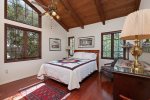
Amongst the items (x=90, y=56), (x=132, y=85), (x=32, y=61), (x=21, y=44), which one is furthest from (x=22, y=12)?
(x=132, y=85)

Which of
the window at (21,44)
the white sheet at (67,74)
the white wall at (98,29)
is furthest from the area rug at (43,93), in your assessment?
the white wall at (98,29)

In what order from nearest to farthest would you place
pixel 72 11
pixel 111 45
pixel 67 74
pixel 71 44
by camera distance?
pixel 67 74, pixel 72 11, pixel 111 45, pixel 71 44

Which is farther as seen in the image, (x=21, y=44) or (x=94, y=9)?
(x=94, y=9)

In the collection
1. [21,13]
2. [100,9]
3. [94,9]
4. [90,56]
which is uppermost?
[94,9]

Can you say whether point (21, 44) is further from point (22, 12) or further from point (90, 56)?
point (90, 56)

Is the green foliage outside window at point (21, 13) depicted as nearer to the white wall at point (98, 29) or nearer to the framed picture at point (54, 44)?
the framed picture at point (54, 44)

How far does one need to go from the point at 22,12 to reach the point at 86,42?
327 centimetres

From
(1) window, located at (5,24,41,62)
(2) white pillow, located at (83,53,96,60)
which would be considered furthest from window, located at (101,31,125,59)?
(1) window, located at (5,24,41,62)

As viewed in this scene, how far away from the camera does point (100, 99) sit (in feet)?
7.81

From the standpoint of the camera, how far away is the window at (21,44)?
352 cm

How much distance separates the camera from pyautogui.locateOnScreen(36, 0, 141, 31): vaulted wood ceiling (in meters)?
3.74

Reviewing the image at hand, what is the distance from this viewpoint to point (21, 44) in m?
3.96

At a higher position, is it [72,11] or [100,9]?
[72,11]

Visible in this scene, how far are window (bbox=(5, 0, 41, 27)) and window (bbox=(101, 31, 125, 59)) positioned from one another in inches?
126
